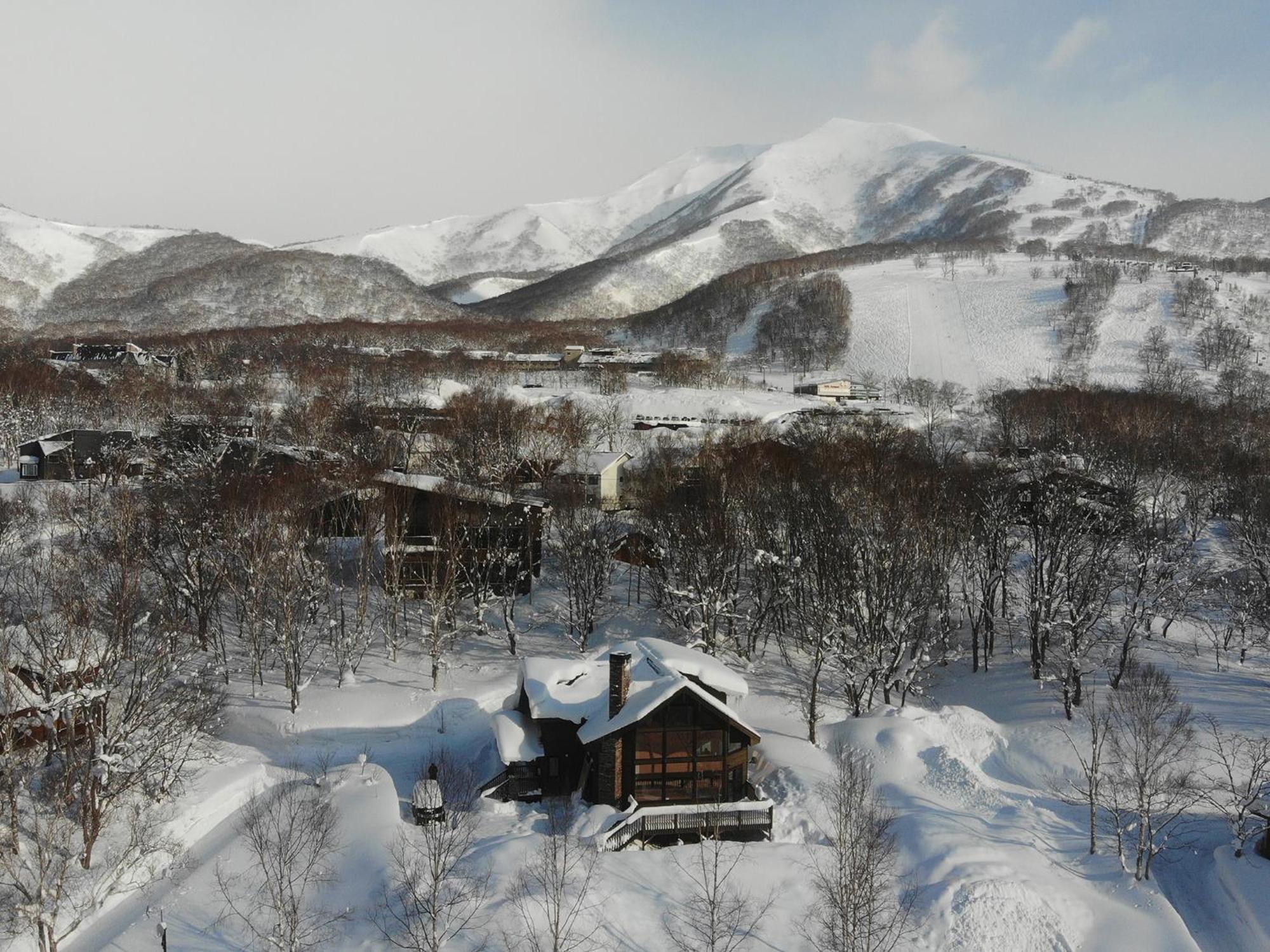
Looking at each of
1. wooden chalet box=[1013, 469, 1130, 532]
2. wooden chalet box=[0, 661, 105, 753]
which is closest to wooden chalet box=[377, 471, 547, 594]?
wooden chalet box=[0, 661, 105, 753]

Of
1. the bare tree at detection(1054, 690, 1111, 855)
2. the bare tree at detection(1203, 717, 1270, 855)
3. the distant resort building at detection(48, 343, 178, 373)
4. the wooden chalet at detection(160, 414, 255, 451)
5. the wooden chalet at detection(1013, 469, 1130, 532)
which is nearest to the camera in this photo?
the bare tree at detection(1203, 717, 1270, 855)

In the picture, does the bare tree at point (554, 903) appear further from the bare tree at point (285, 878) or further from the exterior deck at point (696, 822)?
the bare tree at point (285, 878)

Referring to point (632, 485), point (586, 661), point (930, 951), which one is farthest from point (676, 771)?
point (632, 485)

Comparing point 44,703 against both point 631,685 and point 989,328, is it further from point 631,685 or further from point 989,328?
point 989,328

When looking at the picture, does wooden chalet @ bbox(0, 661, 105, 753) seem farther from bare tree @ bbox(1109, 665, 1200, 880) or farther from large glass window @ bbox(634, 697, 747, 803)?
bare tree @ bbox(1109, 665, 1200, 880)

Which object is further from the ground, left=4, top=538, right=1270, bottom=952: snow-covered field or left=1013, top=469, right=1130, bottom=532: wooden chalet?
left=1013, top=469, right=1130, bottom=532: wooden chalet

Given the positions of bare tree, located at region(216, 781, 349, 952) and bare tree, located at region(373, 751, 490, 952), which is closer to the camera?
bare tree, located at region(373, 751, 490, 952)

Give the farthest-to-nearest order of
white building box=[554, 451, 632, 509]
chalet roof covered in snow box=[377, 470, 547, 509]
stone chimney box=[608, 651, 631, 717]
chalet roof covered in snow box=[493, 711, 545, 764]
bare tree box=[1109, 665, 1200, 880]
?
white building box=[554, 451, 632, 509] < chalet roof covered in snow box=[377, 470, 547, 509] < chalet roof covered in snow box=[493, 711, 545, 764] < stone chimney box=[608, 651, 631, 717] < bare tree box=[1109, 665, 1200, 880]
